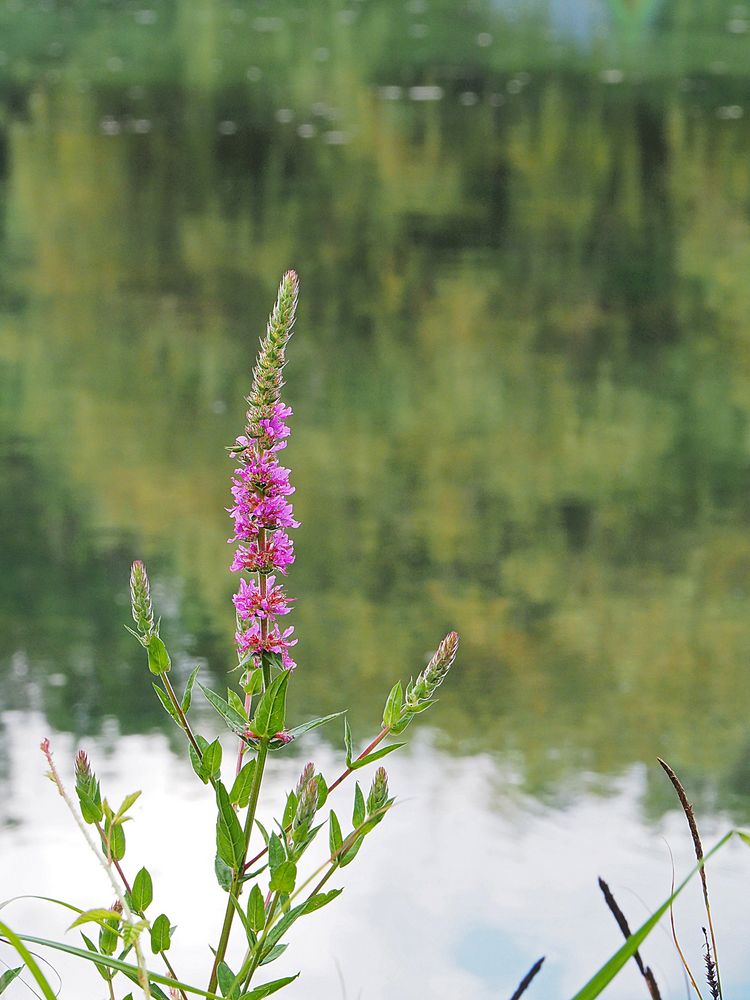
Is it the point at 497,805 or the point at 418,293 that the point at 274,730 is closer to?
the point at 497,805

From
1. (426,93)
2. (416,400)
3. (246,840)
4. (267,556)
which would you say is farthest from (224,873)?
(426,93)

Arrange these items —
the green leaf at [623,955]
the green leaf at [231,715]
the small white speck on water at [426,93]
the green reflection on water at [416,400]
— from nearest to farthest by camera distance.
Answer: the green leaf at [623,955] → the green leaf at [231,715] → the green reflection on water at [416,400] → the small white speck on water at [426,93]

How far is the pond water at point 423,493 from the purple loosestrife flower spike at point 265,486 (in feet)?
2.92

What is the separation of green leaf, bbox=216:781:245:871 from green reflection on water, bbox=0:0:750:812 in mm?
Result: 1798

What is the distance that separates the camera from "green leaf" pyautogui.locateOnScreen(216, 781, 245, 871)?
103 centimetres

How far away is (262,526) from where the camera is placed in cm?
103

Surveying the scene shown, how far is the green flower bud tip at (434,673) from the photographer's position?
0.99m

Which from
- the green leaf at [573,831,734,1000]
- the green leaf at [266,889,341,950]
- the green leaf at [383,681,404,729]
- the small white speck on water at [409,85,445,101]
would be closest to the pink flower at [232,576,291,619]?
the green leaf at [383,681,404,729]

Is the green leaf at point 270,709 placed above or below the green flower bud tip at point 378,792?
above

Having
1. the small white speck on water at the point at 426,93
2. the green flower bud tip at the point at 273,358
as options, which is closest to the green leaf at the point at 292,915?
the green flower bud tip at the point at 273,358

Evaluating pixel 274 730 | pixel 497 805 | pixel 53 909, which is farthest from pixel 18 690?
pixel 274 730

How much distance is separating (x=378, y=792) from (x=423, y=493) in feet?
11.3

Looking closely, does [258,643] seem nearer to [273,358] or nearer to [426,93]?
[273,358]

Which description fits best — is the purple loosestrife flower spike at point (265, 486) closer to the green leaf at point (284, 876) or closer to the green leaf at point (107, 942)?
the green leaf at point (284, 876)
